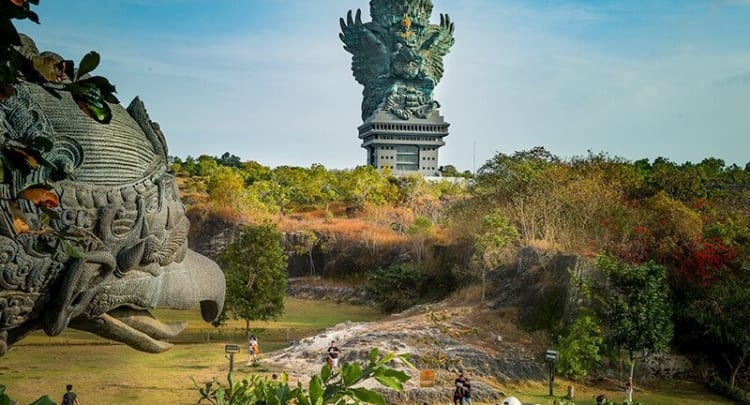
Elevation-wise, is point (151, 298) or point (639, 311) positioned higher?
point (151, 298)

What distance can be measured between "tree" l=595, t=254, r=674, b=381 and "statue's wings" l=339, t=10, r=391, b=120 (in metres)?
46.5

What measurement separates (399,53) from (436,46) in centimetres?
358

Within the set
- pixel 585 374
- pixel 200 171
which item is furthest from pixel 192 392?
pixel 200 171

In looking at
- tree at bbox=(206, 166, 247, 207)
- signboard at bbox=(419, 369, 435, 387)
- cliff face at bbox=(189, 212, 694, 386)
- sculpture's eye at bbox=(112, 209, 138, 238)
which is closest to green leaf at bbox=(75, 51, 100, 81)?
sculpture's eye at bbox=(112, 209, 138, 238)

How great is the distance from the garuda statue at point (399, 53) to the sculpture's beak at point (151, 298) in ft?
173

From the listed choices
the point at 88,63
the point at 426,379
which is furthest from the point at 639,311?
the point at 88,63

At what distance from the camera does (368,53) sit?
2339 inches

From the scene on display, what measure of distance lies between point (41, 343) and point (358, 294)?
11878mm

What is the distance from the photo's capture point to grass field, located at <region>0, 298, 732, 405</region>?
40.3ft

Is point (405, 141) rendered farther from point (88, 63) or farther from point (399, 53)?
point (88, 63)

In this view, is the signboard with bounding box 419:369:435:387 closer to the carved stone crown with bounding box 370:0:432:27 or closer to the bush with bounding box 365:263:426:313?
the bush with bounding box 365:263:426:313

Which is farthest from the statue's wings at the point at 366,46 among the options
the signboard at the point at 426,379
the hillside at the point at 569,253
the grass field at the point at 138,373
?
the signboard at the point at 426,379

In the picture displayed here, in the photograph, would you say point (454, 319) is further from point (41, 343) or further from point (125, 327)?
point (125, 327)

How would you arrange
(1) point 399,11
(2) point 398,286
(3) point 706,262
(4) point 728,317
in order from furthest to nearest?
(1) point 399,11
(2) point 398,286
(3) point 706,262
(4) point 728,317
